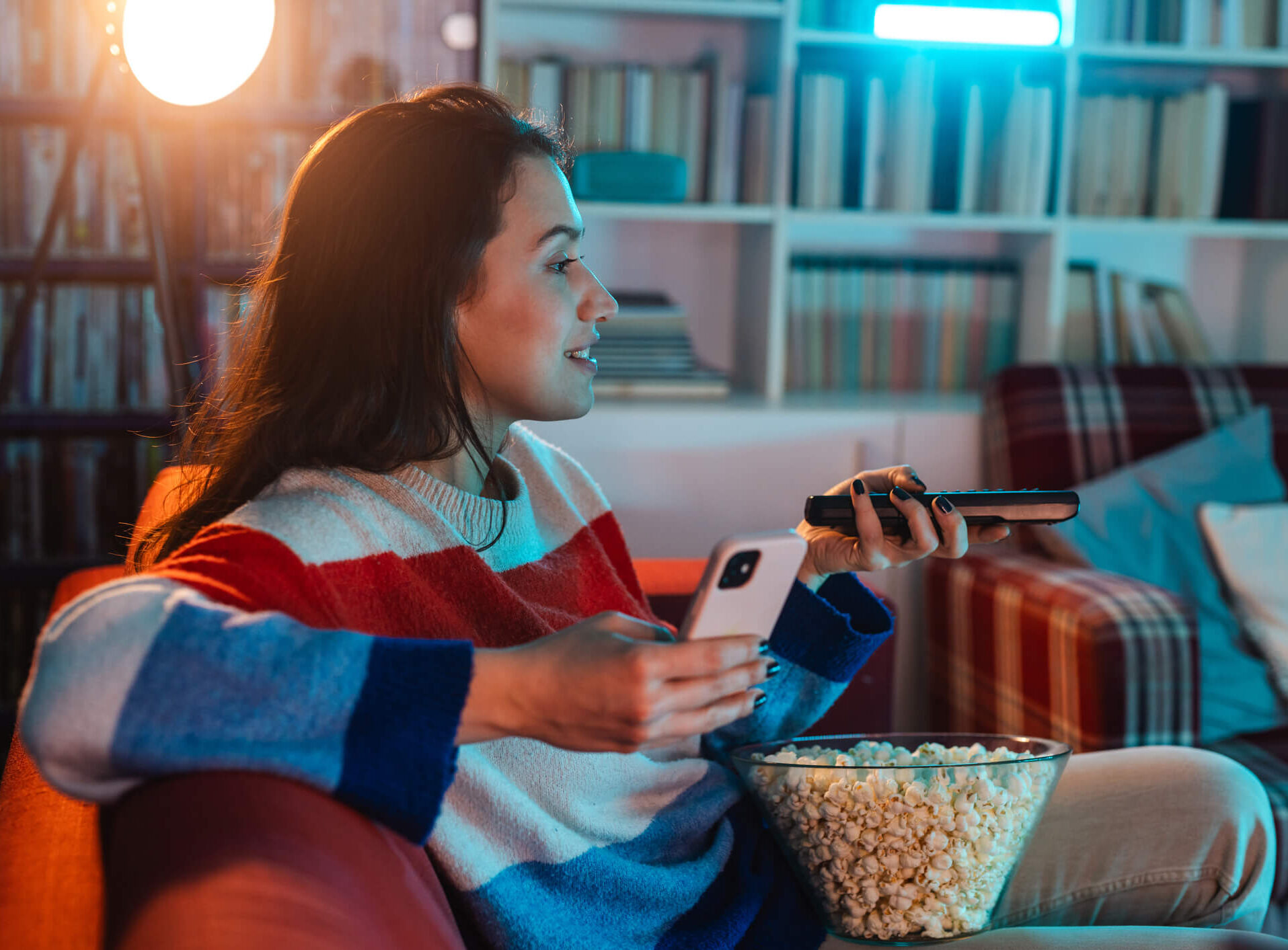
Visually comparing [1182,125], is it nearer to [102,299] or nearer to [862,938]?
[862,938]

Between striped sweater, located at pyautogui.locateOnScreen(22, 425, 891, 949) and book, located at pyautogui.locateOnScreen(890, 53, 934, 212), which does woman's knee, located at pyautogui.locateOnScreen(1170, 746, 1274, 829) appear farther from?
book, located at pyautogui.locateOnScreen(890, 53, 934, 212)

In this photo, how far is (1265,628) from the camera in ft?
5.76

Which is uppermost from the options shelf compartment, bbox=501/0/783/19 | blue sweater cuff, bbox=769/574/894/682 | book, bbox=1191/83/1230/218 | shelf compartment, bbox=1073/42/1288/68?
shelf compartment, bbox=501/0/783/19

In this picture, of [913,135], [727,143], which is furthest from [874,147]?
[727,143]

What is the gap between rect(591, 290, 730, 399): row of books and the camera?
2.22 m

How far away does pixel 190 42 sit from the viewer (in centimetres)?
170

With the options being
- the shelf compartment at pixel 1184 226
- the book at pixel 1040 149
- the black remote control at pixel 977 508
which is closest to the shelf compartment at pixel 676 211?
the book at pixel 1040 149

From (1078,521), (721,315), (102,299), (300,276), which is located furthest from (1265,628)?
(102,299)

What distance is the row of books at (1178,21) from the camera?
2.27 m

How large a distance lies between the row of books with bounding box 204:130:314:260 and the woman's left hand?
1.64 meters

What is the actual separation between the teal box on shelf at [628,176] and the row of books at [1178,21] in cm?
89

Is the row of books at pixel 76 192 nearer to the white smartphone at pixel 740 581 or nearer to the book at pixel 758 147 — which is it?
the book at pixel 758 147

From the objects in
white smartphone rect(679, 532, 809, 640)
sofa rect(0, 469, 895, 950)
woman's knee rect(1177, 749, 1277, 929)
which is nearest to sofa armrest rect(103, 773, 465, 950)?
sofa rect(0, 469, 895, 950)

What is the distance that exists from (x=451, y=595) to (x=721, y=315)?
1.82m
